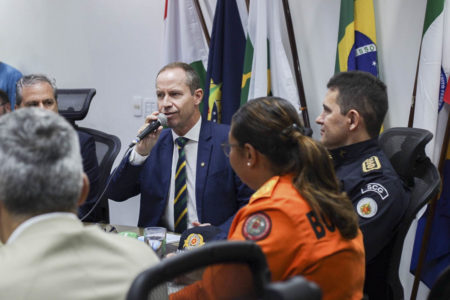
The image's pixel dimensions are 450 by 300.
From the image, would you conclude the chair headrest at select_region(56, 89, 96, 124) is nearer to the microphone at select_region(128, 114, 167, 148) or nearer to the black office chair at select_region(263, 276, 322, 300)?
the microphone at select_region(128, 114, 167, 148)

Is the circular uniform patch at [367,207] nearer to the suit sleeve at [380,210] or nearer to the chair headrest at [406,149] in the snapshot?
the suit sleeve at [380,210]

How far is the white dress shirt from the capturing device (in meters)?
2.30

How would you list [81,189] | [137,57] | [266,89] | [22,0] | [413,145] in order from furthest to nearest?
[22,0]
[137,57]
[266,89]
[413,145]
[81,189]

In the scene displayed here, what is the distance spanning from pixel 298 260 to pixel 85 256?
60cm

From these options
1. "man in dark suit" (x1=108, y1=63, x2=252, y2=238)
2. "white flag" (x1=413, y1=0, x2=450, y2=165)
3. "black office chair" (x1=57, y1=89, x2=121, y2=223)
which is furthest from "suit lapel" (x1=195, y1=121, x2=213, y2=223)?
"white flag" (x1=413, y1=0, x2=450, y2=165)

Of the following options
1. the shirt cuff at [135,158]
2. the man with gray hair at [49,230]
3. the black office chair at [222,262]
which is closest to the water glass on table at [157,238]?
the shirt cuff at [135,158]

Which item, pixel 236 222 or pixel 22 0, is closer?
pixel 236 222

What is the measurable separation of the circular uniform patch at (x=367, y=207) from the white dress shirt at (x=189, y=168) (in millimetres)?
781

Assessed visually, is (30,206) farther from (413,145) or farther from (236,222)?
(413,145)

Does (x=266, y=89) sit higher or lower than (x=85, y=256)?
higher

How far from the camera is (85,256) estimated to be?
33.6 inches

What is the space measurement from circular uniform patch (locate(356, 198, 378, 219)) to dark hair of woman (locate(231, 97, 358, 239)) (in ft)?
1.37

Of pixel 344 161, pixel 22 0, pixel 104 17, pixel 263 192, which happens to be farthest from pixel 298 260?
pixel 22 0

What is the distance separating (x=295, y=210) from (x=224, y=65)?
2090 millimetres
